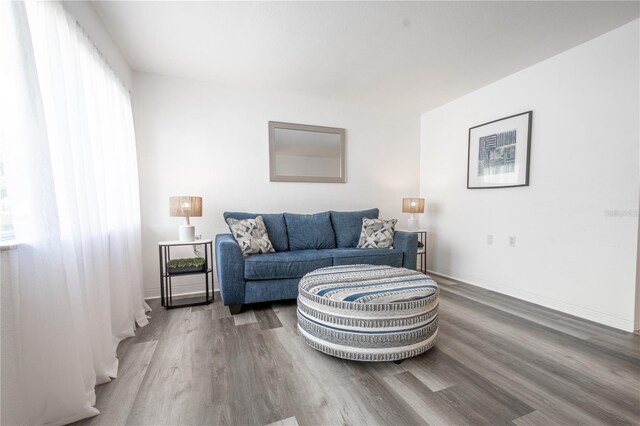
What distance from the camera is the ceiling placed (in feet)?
6.54

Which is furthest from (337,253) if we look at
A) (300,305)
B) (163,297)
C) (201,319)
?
(163,297)

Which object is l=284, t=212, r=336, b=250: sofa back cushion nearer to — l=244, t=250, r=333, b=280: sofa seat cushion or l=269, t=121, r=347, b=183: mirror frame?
l=244, t=250, r=333, b=280: sofa seat cushion

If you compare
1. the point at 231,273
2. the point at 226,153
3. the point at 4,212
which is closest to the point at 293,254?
the point at 231,273

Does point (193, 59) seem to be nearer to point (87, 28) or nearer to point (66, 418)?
point (87, 28)

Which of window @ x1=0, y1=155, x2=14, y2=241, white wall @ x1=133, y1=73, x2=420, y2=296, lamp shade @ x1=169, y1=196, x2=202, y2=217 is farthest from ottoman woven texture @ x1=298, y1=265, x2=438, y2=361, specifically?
white wall @ x1=133, y1=73, x2=420, y2=296

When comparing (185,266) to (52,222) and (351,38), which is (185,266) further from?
(351,38)

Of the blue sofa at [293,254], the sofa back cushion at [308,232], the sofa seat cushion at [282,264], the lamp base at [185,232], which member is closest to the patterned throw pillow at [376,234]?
the blue sofa at [293,254]

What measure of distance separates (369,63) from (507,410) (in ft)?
9.58

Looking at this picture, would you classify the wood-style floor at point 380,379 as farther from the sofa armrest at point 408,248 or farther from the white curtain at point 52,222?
the sofa armrest at point 408,248

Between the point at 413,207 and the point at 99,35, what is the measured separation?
148 inches

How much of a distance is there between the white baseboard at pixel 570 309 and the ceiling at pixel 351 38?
239cm

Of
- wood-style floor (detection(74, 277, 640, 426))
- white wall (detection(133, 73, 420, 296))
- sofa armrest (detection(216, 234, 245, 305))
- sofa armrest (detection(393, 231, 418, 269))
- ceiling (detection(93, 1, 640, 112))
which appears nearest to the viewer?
wood-style floor (detection(74, 277, 640, 426))

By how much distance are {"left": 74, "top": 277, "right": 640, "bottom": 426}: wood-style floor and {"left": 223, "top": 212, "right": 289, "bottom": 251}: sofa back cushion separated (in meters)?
1.01

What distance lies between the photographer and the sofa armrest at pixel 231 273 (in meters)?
2.46
